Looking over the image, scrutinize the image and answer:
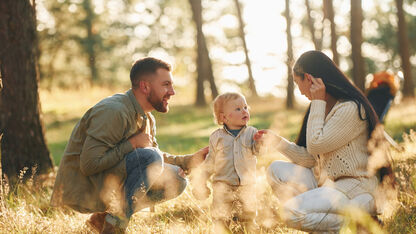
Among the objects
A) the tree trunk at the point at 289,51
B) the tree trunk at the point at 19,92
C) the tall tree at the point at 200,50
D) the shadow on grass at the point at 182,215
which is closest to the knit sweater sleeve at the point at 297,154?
the shadow on grass at the point at 182,215

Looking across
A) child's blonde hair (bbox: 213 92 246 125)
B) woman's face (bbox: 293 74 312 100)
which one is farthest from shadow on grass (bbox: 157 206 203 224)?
woman's face (bbox: 293 74 312 100)

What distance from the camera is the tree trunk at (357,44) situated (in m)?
12.7

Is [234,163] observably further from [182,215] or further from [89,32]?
[89,32]

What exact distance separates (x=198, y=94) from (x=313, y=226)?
780 inches

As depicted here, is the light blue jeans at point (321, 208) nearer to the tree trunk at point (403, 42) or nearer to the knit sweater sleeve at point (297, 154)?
Answer: the knit sweater sleeve at point (297, 154)

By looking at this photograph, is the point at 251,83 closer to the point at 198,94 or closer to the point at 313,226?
the point at 198,94

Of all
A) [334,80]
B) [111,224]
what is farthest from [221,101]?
[111,224]

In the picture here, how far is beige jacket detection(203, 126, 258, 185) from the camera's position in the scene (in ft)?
12.5

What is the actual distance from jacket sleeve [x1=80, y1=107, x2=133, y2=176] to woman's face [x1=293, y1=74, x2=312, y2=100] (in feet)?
4.90

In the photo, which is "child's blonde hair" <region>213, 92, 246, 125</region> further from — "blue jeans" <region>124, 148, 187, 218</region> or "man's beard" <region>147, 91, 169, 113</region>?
"blue jeans" <region>124, 148, 187, 218</region>

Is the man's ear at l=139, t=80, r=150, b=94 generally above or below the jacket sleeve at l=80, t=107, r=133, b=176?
above

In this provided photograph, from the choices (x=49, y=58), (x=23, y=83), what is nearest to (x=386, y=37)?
(x=49, y=58)

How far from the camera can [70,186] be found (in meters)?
3.75

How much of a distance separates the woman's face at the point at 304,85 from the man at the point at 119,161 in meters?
1.18
